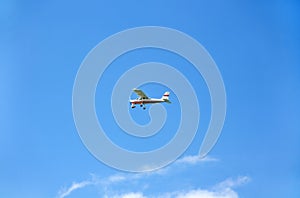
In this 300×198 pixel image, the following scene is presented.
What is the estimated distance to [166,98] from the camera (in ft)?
15.7

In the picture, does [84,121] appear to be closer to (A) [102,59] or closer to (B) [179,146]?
(A) [102,59]

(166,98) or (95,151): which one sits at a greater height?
(166,98)

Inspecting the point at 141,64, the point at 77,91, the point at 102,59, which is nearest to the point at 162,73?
the point at 141,64

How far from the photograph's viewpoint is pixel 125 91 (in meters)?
4.84

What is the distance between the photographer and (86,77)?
4727 millimetres

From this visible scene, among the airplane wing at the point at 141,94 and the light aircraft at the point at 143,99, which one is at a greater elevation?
the airplane wing at the point at 141,94

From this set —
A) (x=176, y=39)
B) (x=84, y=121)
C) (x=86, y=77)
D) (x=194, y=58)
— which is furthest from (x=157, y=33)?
(x=84, y=121)

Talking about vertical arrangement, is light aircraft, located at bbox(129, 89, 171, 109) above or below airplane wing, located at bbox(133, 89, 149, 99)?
below

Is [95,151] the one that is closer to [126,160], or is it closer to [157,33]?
[126,160]

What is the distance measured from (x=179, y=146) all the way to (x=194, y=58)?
3.48ft

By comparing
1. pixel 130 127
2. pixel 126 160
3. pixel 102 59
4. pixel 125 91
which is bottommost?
pixel 126 160

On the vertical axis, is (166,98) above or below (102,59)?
below

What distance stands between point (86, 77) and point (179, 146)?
4.49 feet

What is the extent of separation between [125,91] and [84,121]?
61cm
